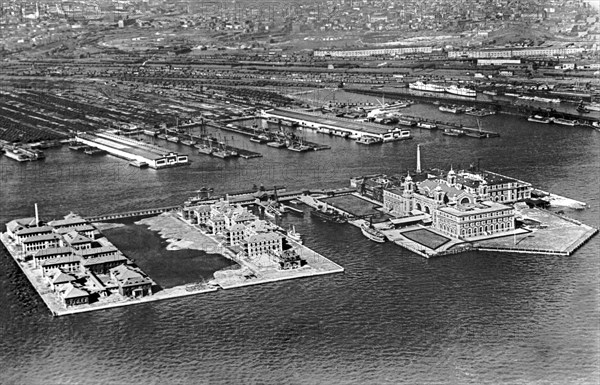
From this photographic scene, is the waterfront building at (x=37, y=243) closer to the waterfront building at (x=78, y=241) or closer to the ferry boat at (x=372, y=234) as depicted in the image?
the waterfront building at (x=78, y=241)

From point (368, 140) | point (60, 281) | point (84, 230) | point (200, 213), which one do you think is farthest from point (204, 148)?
point (60, 281)

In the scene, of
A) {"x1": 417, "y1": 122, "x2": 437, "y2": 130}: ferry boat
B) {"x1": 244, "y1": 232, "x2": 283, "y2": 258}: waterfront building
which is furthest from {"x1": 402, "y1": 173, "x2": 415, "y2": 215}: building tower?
{"x1": 417, "y1": 122, "x2": 437, "y2": 130}: ferry boat

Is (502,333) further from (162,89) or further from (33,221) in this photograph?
(162,89)

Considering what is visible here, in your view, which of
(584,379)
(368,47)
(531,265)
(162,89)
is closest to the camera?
(584,379)

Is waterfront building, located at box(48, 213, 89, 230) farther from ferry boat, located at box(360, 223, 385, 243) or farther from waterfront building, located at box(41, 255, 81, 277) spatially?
ferry boat, located at box(360, 223, 385, 243)

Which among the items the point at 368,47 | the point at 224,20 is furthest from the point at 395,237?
the point at 224,20

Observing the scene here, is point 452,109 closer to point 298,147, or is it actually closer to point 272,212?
point 298,147

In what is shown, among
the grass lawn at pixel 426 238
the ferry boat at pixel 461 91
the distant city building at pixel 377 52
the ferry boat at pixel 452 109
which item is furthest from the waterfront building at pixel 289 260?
the distant city building at pixel 377 52
